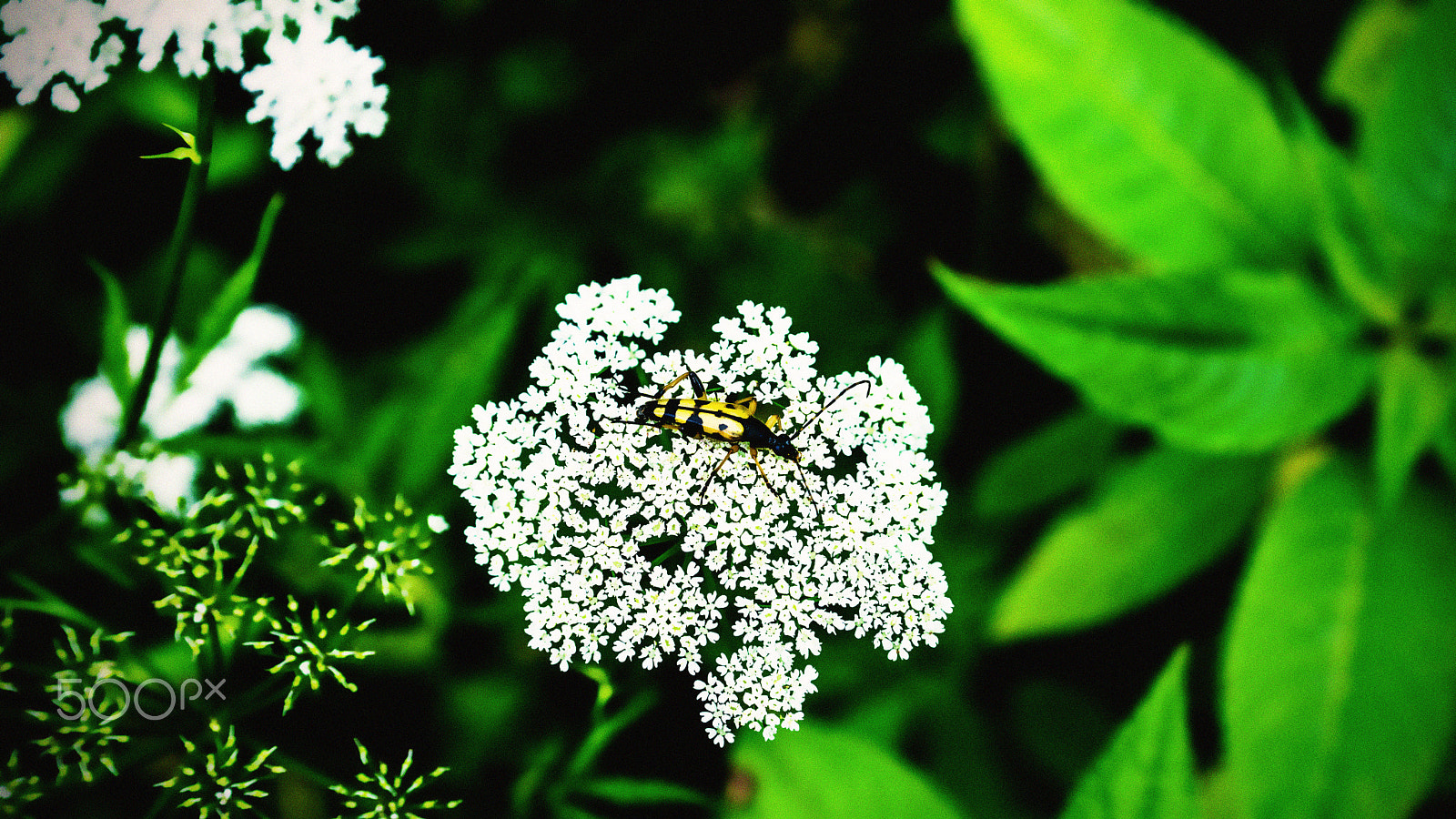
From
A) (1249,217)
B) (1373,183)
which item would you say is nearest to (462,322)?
(1249,217)

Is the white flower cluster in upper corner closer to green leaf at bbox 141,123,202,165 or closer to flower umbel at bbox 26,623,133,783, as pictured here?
flower umbel at bbox 26,623,133,783

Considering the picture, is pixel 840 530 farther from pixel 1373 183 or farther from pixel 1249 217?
pixel 1373 183

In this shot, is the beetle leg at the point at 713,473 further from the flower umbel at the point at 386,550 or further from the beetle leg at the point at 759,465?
the flower umbel at the point at 386,550

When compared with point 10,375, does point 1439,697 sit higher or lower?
lower

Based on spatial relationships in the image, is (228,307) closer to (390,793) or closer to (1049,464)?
(390,793)

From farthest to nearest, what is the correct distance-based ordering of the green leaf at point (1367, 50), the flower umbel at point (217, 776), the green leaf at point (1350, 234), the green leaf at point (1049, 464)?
the green leaf at point (1367, 50) < the green leaf at point (1049, 464) < the green leaf at point (1350, 234) < the flower umbel at point (217, 776)

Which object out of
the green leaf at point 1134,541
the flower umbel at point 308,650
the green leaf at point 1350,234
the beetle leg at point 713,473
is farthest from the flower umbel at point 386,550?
the green leaf at point 1350,234

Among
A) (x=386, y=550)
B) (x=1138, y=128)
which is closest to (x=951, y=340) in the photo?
(x=1138, y=128)
